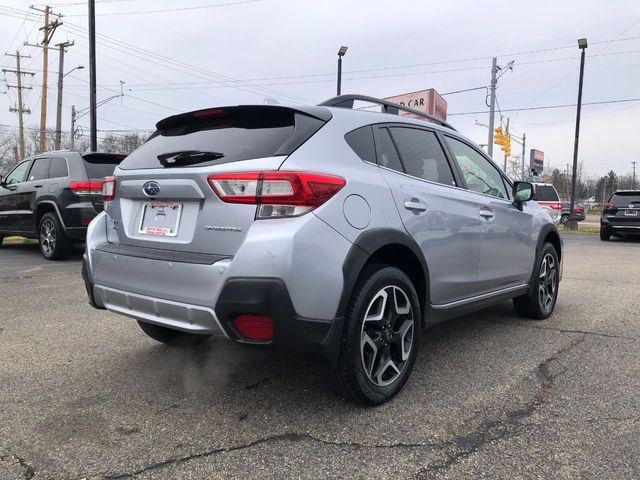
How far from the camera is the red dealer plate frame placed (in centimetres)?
285

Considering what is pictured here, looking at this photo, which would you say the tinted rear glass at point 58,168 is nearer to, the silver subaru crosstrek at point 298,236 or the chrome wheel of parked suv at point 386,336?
the silver subaru crosstrek at point 298,236

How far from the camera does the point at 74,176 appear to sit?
8406mm

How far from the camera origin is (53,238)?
8602mm

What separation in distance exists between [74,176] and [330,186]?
703 centimetres

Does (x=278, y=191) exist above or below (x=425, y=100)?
below

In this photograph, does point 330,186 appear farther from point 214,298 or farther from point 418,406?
point 418,406

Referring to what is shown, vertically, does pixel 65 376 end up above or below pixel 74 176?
below

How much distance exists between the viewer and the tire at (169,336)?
3.93m

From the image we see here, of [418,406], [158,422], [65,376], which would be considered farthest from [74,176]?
[418,406]

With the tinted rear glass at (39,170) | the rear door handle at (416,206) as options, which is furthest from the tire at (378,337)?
the tinted rear glass at (39,170)

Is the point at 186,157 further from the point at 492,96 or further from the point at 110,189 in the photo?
the point at 492,96

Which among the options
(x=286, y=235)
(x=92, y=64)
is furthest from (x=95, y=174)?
(x=92, y=64)

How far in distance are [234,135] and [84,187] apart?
6.37 m

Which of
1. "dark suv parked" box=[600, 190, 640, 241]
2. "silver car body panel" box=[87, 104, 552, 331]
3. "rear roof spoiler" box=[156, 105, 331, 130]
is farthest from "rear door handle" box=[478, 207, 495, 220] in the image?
"dark suv parked" box=[600, 190, 640, 241]
